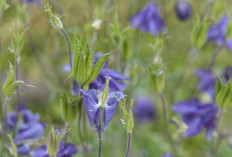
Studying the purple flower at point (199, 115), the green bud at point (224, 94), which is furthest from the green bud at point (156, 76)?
the purple flower at point (199, 115)

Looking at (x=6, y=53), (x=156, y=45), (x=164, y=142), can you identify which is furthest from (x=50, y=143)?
(x=6, y=53)

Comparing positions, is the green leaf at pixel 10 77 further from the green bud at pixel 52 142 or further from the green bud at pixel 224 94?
the green bud at pixel 224 94

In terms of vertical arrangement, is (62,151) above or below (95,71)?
below

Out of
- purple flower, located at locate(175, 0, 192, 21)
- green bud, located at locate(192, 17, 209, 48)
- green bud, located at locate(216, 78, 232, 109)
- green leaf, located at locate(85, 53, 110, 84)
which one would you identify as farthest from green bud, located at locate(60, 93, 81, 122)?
purple flower, located at locate(175, 0, 192, 21)

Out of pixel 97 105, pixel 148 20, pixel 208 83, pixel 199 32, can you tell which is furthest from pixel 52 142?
pixel 208 83

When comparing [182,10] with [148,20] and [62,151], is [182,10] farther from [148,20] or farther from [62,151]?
[62,151]

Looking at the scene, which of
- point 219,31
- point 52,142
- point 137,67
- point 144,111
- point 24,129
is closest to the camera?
point 52,142
